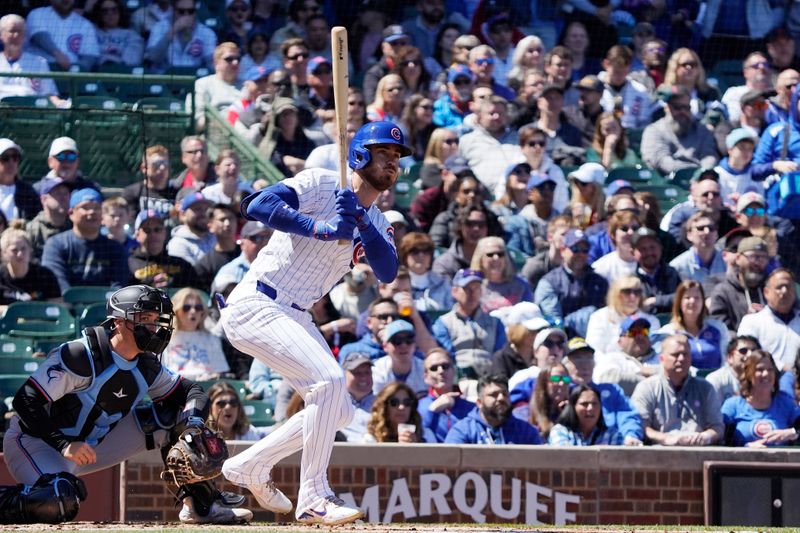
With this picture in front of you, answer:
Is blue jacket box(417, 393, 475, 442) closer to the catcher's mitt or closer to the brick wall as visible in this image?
the brick wall

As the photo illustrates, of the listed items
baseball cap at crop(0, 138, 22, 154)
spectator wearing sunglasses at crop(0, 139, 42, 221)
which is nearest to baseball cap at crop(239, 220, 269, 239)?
spectator wearing sunglasses at crop(0, 139, 42, 221)

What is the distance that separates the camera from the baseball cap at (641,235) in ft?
31.3

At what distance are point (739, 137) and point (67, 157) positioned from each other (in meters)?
4.80

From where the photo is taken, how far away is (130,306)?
597 cm

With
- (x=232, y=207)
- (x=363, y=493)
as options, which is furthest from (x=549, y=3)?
(x=363, y=493)

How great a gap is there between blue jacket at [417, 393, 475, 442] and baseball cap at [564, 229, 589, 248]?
1755 millimetres

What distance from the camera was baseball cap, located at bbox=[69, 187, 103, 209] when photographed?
9.21 metres

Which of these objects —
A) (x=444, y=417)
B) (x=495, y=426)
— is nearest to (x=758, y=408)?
(x=495, y=426)

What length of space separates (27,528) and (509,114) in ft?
21.4

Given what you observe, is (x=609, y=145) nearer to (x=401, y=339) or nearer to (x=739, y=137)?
(x=739, y=137)

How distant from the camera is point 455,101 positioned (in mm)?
11242

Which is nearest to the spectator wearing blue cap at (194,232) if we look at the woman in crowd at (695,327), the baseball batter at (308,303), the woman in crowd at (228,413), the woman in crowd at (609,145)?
the woman in crowd at (228,413)

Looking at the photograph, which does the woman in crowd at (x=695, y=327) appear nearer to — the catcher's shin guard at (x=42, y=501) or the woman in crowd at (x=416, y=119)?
the woman in crowd at (x=416, y=119)

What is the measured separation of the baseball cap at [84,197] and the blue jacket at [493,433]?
9.43 ft
